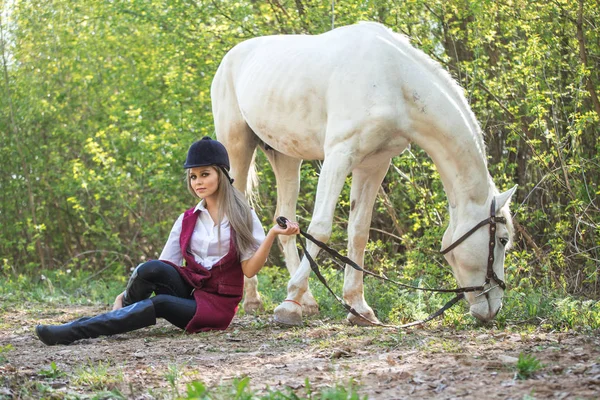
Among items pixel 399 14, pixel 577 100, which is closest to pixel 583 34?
pixel 577 100

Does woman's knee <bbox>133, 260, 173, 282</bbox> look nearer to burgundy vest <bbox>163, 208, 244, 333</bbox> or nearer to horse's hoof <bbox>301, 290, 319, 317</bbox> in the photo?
burgundy vest <bbox>163, 208, 244, 333</bbox>

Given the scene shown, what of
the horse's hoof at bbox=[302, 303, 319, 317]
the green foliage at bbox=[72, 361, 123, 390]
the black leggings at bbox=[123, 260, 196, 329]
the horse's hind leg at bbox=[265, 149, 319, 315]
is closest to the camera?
the green foliage at bbox=[72, 361, 123, 390]

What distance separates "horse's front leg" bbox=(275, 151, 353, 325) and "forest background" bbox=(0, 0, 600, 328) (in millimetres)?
829

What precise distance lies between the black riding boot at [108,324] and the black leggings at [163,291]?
0.31 feet

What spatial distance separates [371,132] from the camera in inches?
208

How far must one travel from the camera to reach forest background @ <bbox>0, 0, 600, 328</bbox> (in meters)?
7.19

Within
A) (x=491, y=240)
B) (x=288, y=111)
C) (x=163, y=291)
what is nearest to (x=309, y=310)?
(x=163, y=291)

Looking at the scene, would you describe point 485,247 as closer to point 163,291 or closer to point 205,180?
point 205,180

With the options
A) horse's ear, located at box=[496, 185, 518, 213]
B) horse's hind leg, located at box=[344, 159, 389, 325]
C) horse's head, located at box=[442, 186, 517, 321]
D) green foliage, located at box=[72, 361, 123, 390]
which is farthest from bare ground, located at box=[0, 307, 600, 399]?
horse's ear, located at box=[496, 185, 518, 213]

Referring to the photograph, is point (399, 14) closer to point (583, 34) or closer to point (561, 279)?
point (583, 34)

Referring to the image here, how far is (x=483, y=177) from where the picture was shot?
5.31m

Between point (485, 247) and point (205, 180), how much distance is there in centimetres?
191

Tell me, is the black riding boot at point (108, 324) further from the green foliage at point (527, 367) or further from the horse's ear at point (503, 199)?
the green foliage at point (527, 367)

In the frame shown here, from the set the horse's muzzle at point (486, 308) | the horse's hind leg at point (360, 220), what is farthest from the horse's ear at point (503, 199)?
the horse's hind leg at point (360, 220)
